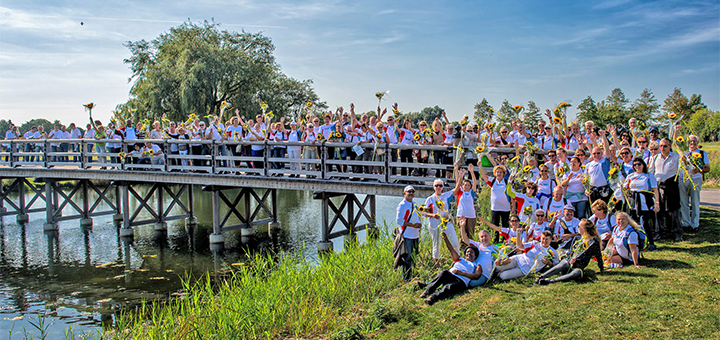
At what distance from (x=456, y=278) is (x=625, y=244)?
237 cm

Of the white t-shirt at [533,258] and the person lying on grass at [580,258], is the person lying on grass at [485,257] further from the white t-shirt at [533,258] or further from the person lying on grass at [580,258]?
the person lying on grass at [580,258]

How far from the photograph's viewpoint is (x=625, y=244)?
7.10 meters

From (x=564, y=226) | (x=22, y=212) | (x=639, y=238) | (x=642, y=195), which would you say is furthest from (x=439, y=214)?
(x=22, y=212)

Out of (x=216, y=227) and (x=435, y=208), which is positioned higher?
(x=435, y=208)

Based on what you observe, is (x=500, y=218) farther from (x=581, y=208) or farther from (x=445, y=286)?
(x=445, y=286)

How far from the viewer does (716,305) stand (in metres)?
5.45

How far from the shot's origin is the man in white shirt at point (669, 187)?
8117 millimetres

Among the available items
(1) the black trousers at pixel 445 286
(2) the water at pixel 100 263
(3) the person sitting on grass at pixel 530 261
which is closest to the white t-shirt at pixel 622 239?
(3) the person sitting on grass at pixel 530 261

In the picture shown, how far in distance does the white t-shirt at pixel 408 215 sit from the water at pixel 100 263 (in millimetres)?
3054

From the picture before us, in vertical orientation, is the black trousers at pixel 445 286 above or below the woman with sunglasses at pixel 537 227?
below

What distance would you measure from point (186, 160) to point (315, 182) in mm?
6048

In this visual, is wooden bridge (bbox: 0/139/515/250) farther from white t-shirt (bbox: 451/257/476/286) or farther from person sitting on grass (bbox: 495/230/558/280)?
white t-shirt (bbox: 451/257/476/286)

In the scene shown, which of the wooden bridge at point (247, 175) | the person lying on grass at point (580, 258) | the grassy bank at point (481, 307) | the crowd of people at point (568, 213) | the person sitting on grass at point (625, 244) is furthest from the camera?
the wooden bridge at point (247, 175)

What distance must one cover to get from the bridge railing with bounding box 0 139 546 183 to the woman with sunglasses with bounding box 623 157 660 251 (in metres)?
2.20
